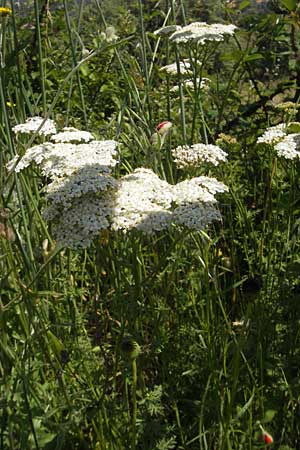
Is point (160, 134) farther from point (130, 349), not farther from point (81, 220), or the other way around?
point (130, 349)

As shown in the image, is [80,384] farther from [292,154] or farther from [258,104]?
[258,104]

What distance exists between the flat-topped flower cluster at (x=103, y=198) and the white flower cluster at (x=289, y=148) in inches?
10.2

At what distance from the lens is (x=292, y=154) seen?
5.41 ft

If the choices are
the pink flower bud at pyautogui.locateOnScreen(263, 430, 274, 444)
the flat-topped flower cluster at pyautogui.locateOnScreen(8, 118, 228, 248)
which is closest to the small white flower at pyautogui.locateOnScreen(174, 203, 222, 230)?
the flat-topped flower cluster at pyautogui.locateOnScreen(8, 118, 228, 248)

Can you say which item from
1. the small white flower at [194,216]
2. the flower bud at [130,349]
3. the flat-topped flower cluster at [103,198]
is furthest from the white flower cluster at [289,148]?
the flower bud at [130,349]

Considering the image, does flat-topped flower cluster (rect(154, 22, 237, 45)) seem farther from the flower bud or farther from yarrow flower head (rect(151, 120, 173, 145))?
the flower bud

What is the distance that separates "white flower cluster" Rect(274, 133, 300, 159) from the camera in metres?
1.65

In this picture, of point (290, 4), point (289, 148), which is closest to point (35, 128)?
point (289, 148)

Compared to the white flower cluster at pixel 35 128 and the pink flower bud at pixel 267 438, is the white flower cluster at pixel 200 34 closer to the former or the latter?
the white flower cluster at pixel 35 128

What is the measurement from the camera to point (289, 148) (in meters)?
1.68

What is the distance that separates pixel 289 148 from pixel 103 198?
0.57m

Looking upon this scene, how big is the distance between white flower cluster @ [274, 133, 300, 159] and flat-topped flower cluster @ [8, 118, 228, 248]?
0.26m

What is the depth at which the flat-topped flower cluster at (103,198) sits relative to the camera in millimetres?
1318

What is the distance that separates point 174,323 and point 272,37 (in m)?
1.59
